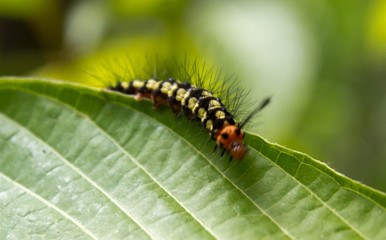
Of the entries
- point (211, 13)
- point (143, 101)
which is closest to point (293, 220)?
point (143, 101)

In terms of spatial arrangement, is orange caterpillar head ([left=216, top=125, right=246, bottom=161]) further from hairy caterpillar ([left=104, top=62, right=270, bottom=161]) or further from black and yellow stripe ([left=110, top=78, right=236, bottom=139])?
black and yellow stripe ([left=110, top=78, right=236, bottom=139])

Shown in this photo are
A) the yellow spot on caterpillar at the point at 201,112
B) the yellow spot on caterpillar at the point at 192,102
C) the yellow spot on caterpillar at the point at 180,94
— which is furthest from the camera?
the yellow spot on caterpillar at the point at 180,94

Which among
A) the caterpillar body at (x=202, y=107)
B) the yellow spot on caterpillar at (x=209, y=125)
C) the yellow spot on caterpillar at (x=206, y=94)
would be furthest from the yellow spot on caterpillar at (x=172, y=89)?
the yellow spot on caterpillar at (x=209, y=125)

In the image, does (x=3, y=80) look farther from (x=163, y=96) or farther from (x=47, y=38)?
(x=47, y=38)

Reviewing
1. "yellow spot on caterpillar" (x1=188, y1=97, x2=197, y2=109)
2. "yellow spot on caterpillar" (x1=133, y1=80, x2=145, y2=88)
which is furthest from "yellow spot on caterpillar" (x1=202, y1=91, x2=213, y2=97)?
"yellow spot on caterpillar" (x1=133, y1=80, x2=145, y2=88)

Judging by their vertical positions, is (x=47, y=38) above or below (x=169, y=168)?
below

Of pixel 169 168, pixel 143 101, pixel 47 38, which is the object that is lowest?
pixel 47 38

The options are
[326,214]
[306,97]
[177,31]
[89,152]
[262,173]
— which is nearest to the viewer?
[326,214]

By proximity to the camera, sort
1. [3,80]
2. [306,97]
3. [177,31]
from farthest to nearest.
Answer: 1. [177,31]
2. [306,97]
3. [3,80]

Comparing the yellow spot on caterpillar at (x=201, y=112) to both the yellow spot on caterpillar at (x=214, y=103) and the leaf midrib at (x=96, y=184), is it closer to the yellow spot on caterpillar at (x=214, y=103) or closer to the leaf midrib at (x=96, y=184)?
the yellow spot on caterpillar at (x=214, y=103)
